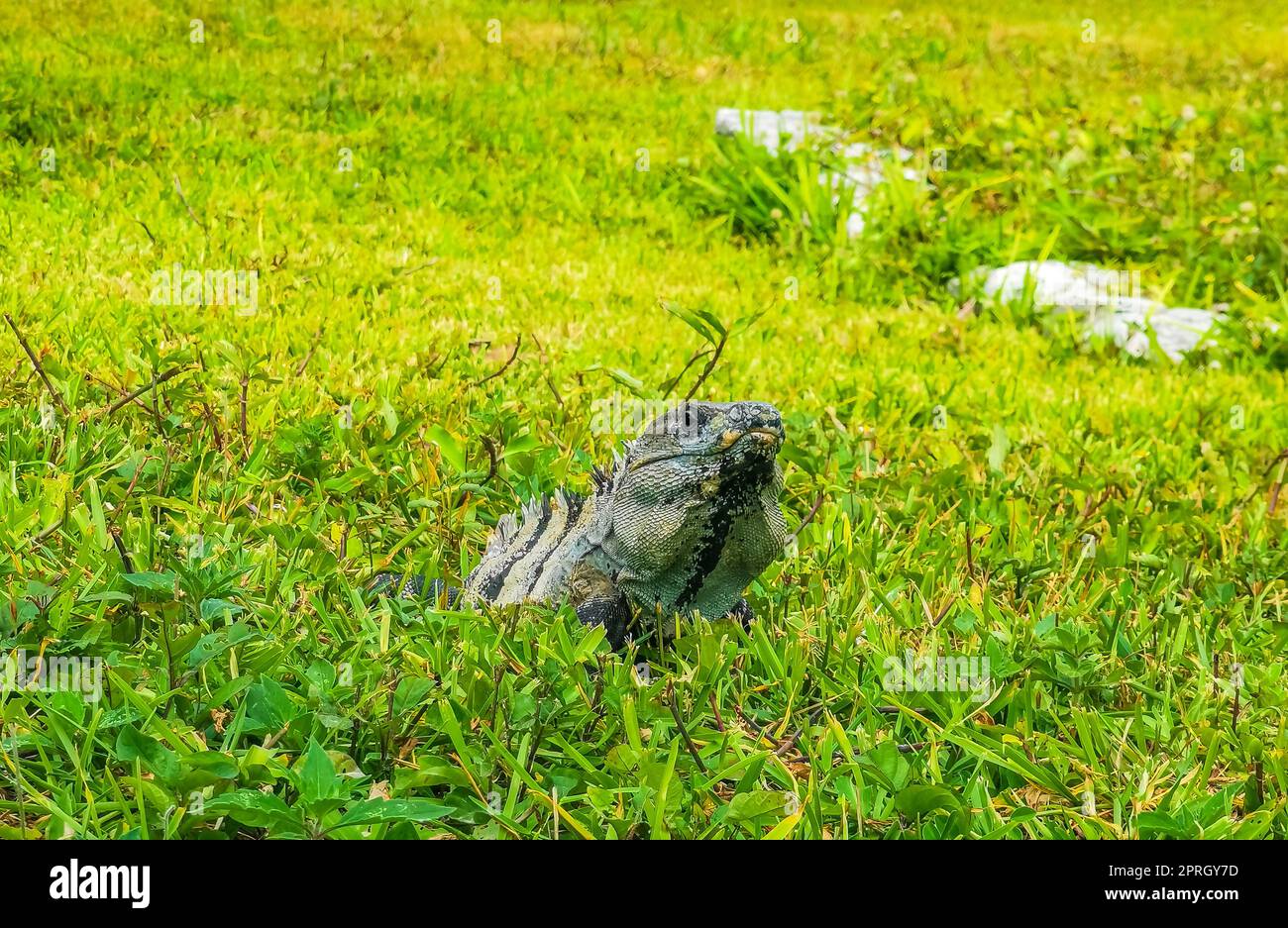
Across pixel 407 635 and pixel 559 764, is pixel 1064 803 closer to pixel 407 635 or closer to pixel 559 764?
pixel 559 764

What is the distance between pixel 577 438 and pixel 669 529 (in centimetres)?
192

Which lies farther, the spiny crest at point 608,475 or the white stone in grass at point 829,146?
the white stone in grass at point 829,146

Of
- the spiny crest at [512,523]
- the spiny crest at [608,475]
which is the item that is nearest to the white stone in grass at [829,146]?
the spiny crest at [512,523]

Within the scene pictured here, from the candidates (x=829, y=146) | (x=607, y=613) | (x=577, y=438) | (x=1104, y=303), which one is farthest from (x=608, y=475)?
(x=829, y=146)

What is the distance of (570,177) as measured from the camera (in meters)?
9.32

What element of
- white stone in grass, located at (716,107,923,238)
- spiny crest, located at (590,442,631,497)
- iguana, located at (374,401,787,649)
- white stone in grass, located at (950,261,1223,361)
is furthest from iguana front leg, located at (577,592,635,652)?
white stone in grass, located at (716,107,923,238)

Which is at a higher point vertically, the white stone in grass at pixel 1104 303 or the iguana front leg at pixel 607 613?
the white stone in grass at pixel 1104 303

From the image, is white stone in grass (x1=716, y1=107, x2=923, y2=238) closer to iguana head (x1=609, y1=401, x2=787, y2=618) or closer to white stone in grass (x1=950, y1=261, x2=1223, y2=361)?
white stone in grass (x1=950, y1=261, x2=1223, y2=361)

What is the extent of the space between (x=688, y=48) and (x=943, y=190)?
385 centimetres

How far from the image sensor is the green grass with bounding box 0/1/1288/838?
3082mm

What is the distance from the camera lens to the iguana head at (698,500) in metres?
3.24

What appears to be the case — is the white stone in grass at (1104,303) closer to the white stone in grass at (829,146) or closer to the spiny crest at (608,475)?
the white stone in grass at (829,146)

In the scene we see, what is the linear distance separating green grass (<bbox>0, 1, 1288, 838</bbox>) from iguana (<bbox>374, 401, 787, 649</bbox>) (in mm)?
128

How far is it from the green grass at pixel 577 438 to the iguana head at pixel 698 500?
217 mm
